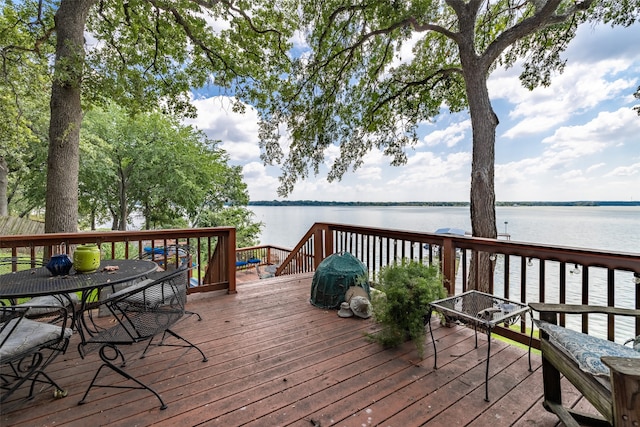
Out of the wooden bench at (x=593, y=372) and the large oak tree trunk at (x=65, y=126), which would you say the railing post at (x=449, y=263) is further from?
the large oak tree trunk at (x=65, y=126)

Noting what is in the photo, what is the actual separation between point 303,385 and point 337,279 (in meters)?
1.53

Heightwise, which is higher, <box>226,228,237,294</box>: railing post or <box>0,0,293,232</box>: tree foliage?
<box>0,0,293,232</box>: tree foliage

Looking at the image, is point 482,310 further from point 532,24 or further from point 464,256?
point 532,24

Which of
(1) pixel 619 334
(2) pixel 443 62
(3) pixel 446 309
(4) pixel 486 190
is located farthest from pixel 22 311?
(1) pixel 619 334

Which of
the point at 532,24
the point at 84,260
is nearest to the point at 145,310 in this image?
the point at 84,260

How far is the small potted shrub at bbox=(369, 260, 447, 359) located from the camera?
7.77ft

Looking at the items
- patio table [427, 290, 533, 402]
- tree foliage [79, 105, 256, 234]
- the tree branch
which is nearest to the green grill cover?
patio table [427, 290, 533, 402]

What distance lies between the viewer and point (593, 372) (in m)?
1.22

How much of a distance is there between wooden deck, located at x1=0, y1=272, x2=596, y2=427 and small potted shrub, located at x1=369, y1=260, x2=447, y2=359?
14 cm

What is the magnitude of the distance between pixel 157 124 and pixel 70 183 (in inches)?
293

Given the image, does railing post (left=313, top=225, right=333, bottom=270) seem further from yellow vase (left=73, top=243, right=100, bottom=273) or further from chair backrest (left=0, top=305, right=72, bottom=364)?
chair backrest (left=0, top=305, right=72, bottom=364)

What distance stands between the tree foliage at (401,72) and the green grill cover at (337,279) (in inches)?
105

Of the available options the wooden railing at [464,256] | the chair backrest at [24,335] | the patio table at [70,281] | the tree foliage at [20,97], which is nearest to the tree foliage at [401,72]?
the wooden railing at [464,256]

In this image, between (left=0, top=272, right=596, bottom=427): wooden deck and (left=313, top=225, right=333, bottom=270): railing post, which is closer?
(left=0, top=272, right=596, bottom=427): wooden deck
